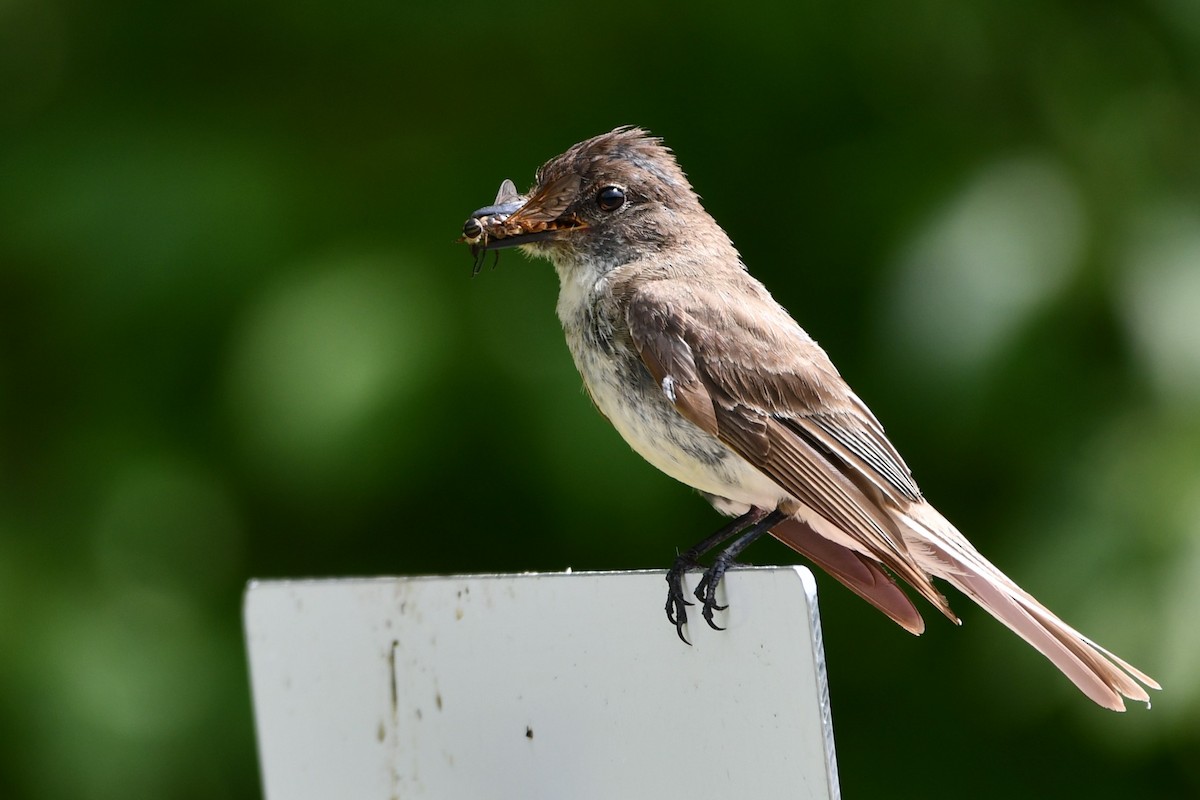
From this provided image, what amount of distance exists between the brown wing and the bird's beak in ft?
1.16

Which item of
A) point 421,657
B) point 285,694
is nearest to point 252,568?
point 285,694

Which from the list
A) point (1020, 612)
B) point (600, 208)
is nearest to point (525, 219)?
point (600, 208)

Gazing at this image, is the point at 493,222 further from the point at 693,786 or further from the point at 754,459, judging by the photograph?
the point at 693,786

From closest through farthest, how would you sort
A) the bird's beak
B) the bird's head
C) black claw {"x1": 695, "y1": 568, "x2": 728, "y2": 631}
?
black claw {"x1": 695, "y1": 568, "x2": 728, "y2": 631} < the bird's beak < the bird's head

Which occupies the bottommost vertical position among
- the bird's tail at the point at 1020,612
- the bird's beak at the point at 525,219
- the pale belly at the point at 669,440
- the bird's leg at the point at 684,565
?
the bird's tail at the point at 1020,612

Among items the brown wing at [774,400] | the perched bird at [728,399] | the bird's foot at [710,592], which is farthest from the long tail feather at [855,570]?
the bird's foot at [710,592]

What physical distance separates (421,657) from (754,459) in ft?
3.35

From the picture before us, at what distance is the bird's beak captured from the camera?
310cm

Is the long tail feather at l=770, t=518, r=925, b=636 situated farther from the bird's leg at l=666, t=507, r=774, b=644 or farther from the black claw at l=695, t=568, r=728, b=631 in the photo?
the black claw at l=695, t=568, r=728, b=631

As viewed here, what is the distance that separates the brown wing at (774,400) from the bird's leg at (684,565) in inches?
8.6

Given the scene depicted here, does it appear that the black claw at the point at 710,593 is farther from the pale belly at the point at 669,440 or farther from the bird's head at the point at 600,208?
the bird's head at the point at 600,208

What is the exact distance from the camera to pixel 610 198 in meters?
3.33

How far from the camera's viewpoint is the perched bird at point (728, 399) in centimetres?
274

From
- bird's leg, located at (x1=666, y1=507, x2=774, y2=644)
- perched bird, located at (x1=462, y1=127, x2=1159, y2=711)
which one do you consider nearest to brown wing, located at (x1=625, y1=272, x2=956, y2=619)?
perched bird, located at (x1=462, y1=127, x2=1159, y2=711)
